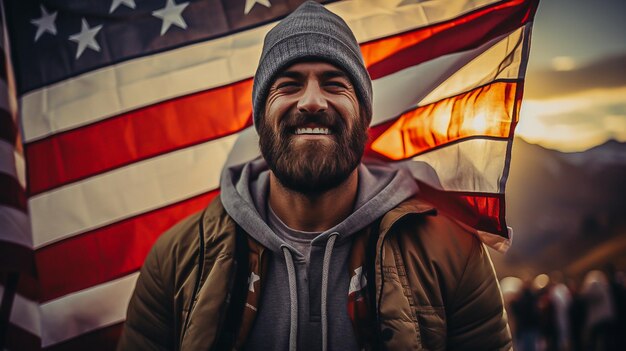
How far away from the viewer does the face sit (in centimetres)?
219

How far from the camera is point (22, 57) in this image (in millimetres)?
3074

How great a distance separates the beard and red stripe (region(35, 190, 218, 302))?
1.19 metres

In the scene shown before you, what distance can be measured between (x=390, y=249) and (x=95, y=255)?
208 centimetres

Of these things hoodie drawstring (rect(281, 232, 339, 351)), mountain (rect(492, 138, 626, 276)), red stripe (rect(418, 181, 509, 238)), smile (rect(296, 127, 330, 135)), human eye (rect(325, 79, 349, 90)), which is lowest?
mountain (rect(492, 138, 626, 276))

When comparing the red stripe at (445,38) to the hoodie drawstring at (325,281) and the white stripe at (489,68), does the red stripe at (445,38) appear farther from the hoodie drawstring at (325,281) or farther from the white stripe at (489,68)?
the hoodie drawstring at (325,281)

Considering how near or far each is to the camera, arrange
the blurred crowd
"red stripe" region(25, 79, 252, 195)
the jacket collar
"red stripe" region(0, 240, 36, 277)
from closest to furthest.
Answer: the jacket collar
"red stripe" region(0, 240, 36, 277)
"red stripe" region(25, 79, 252, 195)
the blurred crowd

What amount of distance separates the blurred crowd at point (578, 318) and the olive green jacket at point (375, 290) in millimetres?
5555

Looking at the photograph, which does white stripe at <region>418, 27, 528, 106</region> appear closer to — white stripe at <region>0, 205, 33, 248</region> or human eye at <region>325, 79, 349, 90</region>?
human eye at <region>325, 79, 349, 90</region>

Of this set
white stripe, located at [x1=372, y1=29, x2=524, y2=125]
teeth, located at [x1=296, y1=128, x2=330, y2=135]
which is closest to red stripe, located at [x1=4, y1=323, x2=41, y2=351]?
teeth, located at [x1=296, y1=128, x2=330, y2=135]

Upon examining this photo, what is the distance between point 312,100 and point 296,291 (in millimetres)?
932

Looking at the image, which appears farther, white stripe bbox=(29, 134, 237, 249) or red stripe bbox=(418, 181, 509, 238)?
white stripe bbox=(29, 134, 237, 249)

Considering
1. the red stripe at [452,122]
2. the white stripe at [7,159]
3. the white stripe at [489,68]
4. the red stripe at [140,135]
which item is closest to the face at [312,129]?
the red stripe at [452,122]

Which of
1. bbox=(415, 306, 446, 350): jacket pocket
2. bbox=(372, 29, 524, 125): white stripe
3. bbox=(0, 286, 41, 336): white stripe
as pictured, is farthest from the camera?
bbox=(0, 286, 41, 336): white stripe

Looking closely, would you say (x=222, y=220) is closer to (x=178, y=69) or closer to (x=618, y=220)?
(x=178, y=69)
